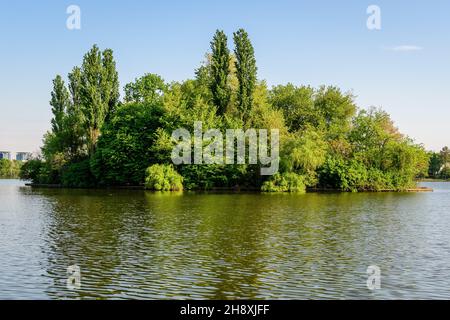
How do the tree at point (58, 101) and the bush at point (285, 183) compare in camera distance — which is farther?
the tree at point (58, 101)

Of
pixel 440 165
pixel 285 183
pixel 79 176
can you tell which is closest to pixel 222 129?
pixel 285 183

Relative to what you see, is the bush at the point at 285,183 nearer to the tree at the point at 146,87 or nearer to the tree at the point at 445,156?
the tree at the point at 146,87

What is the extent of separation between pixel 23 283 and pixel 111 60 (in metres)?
48.6

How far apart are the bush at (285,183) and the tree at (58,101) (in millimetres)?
31398

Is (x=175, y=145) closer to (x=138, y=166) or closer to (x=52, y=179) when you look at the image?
(x=138, y=166)

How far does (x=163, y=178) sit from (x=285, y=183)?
12.3m

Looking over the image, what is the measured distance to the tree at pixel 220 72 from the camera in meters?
56.7

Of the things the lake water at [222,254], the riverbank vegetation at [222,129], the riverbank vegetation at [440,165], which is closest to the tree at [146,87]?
the riverbank vegetation at [222,129]

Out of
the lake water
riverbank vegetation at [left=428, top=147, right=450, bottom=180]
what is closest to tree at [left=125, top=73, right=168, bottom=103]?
the lake water

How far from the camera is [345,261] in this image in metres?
16.2

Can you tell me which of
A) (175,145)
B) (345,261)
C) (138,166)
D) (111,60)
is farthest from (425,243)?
(111,60)

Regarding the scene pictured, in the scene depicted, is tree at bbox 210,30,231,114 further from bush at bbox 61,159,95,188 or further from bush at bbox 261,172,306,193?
bush at bbox 61,159,95,188

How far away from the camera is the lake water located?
501 inches

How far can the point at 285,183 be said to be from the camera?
172 ft
